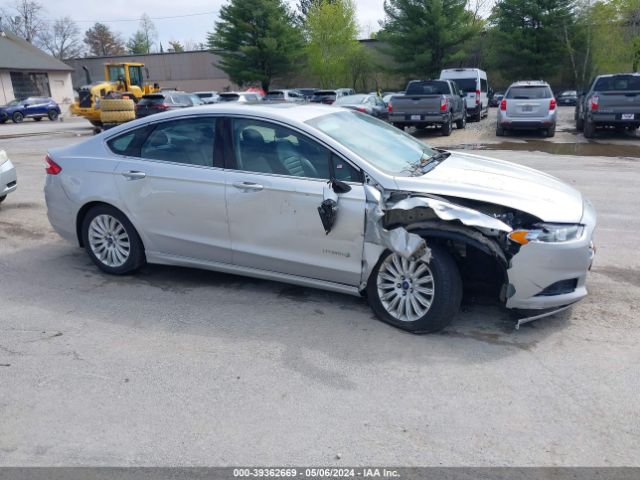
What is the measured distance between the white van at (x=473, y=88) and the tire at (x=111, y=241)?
71.9 feet

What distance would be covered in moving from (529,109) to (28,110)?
32535 mm

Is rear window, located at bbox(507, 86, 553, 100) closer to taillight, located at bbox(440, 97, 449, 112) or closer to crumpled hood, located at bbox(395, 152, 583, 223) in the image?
taillight, located at bbox(440, 97, 449, 112)

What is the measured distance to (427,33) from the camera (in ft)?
138

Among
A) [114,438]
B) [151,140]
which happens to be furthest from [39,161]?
[114,438]

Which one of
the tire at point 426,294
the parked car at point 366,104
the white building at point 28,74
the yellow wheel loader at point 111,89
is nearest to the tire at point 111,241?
the tire at point 426,294

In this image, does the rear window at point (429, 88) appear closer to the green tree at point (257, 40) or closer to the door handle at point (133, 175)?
the door handle at point (133, 175)

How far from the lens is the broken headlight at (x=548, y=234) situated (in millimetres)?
3877

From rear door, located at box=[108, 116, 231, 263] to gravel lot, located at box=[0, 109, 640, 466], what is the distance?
0.49m

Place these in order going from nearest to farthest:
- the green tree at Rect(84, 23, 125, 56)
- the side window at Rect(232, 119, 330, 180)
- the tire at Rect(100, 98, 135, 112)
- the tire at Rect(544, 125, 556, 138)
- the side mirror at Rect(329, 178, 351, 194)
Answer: the side mirror at Rect(329, 178, 351, 194) < the side window at Rect(232, 119, 330, 180) < the tire at Rect(544, 125, 556, 138) < the tire at Rect(100, 98, 135, 112) < the green tree at Rect(84, 23, 125, 56)

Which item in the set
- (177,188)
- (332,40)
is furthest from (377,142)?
(332,40)

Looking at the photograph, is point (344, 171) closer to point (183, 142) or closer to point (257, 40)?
point (183, 142)

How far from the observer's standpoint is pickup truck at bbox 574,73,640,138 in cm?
1586

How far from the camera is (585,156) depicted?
13.4m

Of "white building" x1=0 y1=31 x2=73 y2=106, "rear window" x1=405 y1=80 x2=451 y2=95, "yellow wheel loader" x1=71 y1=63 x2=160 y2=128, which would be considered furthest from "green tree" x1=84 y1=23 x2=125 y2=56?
"rear window" x1=405 y1=80 x2=451 y2=95
